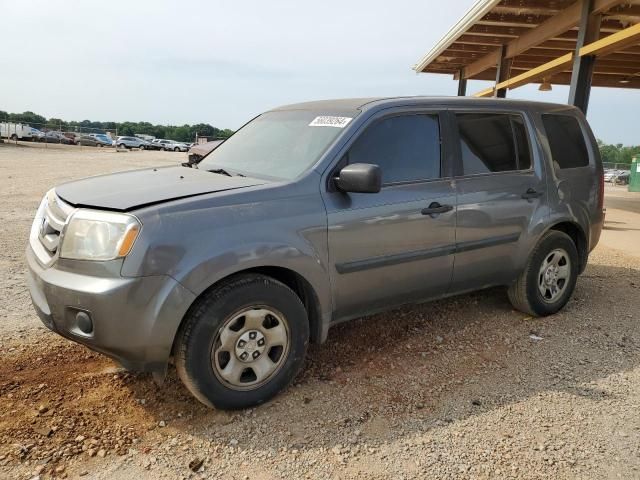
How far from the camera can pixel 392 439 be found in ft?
8.96

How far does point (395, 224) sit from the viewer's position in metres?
3.38

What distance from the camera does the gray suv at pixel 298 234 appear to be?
258 cm

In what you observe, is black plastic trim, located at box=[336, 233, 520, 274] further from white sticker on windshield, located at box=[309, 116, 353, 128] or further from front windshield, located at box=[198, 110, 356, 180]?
white sticker on windshield, located at box=[309, 116, 353, 128]

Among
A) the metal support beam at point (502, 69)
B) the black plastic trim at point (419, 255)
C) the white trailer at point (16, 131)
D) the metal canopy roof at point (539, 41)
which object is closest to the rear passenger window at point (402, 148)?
the black plastic trim at point (419, 255)

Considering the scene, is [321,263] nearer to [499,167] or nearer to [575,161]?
[499,167]

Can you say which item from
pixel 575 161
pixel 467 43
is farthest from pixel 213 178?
pixel 467 43

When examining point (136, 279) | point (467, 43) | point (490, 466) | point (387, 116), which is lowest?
point (490, 466)

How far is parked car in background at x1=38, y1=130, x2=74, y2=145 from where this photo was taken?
4544 cm

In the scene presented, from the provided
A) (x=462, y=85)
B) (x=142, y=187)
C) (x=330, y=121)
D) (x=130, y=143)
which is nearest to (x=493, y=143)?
(x=330, y=121)

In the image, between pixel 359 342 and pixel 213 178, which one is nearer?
pixel 213 178

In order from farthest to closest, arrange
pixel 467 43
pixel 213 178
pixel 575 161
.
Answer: pixel 467 43, pixel 575 161, pixel 213 178

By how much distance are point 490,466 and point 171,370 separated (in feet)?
6.65

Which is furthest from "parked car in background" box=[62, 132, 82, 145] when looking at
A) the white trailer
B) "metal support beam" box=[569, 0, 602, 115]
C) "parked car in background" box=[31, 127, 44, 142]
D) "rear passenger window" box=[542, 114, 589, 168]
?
"rear passenger window" box=[542, 114, 589, 168]

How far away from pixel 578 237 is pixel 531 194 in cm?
94
